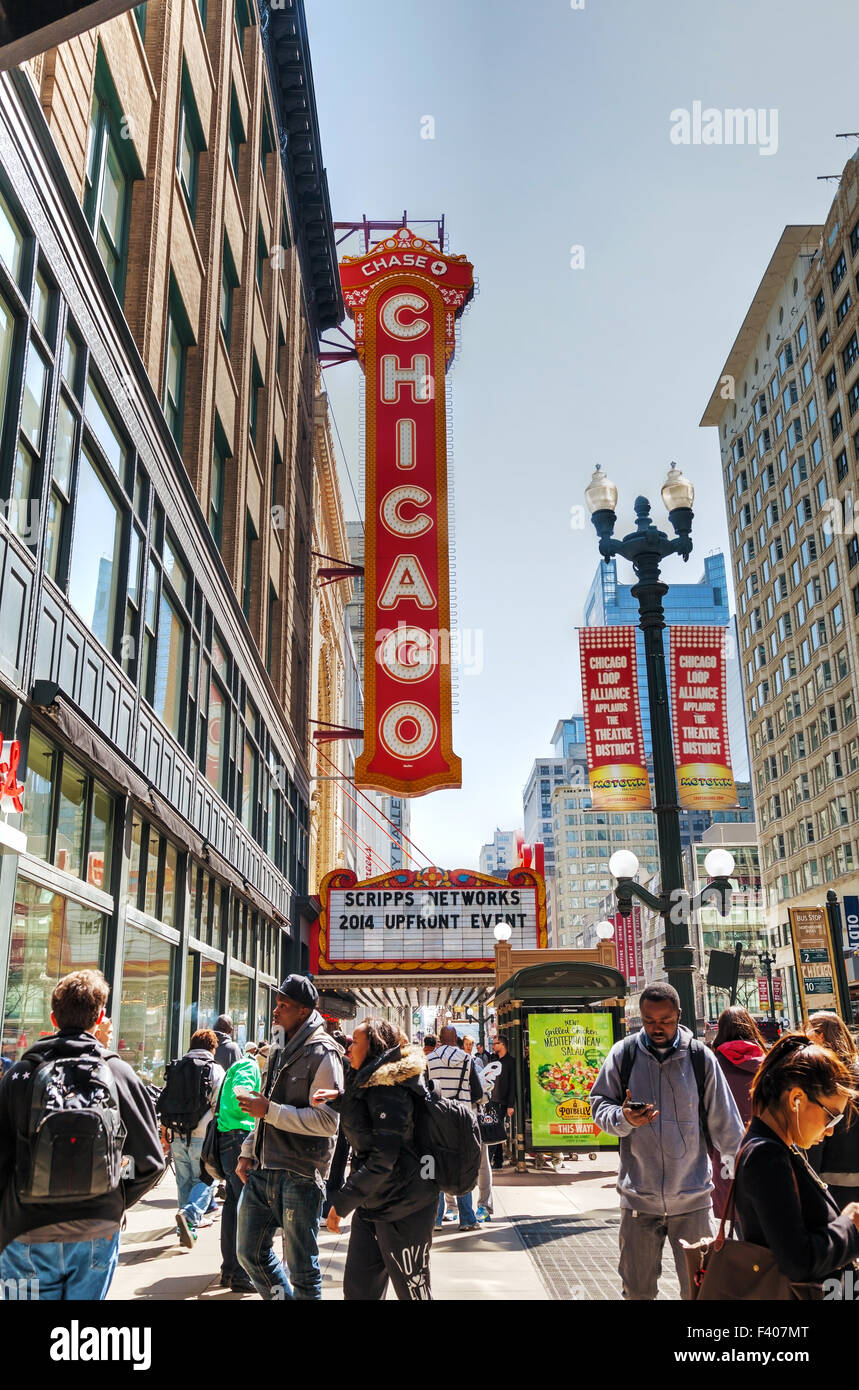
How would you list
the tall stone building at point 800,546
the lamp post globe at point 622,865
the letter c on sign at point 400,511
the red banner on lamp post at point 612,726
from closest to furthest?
the lamp post globe at point 622,865 < the red banner on lamp post at point 612,726 < the letter c on sign at point 400,511 < the tall stone building at point 800,546

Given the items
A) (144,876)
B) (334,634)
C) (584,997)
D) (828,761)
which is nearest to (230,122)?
(144,876)

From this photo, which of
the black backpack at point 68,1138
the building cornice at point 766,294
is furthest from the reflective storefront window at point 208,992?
the building cornice at point 766,294

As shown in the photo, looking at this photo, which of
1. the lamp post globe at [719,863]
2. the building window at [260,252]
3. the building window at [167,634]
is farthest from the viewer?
the building window at [260,252]

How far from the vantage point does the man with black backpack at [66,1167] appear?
454cm

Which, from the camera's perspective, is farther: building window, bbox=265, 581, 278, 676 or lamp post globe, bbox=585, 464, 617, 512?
building window, bbox=265, 581, 278, 676

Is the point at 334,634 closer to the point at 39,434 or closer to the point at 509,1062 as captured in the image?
the point at 509,1062

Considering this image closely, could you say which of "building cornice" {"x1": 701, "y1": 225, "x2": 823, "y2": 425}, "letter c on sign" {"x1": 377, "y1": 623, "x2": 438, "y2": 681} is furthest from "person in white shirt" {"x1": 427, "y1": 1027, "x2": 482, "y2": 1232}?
"building cornice" {"x1": 701, "y1": 225, "x2": 823, "y2": 425}

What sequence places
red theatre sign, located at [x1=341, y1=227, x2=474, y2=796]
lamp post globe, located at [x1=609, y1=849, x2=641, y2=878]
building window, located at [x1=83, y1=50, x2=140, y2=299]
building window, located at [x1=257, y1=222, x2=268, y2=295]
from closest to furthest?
lamp post globe, located at [x1=609, y1=849, x2=641, y2=878] → building window, located at [x1=83, y1=50, x2=140, y2=299] → building window, located at [x1=257, y1=222, x2=268, y2=295] → red theatre sign, located at [x1=341, y1=227, x2=474, y2=796]

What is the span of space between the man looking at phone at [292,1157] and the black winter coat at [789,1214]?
3114mm

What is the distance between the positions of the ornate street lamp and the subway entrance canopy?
58.0 ft

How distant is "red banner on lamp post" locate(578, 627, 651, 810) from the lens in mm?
15406

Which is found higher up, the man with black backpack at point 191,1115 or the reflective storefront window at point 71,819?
the reflective storefront window at point 71,819

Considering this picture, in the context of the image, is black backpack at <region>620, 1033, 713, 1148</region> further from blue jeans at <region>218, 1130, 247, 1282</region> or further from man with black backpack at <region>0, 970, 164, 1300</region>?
blue jeans at <region>218, 1130, 247, 1282</region>

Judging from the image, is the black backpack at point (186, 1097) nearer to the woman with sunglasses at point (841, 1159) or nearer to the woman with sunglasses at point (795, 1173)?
the woman with sunglasses at point (841, 1159)
